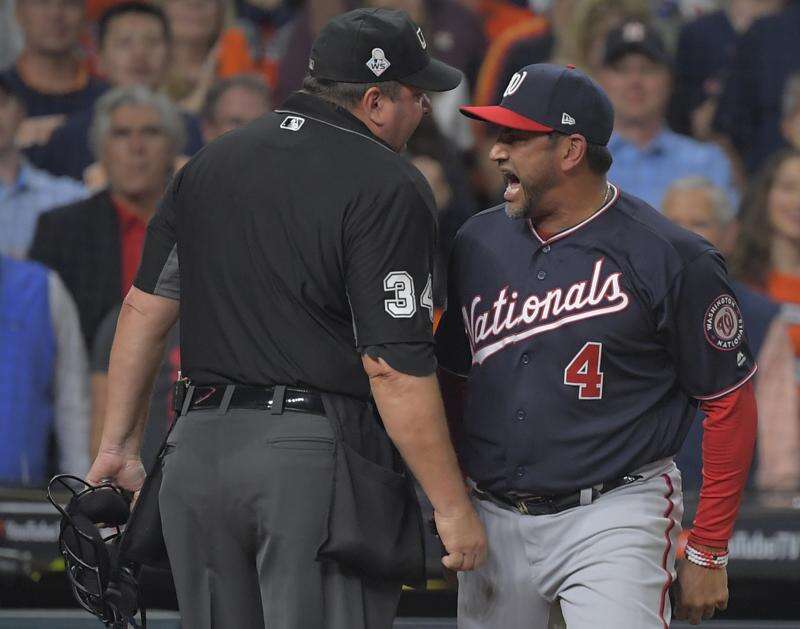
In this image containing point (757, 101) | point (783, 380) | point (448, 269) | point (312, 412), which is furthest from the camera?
point (757, 101)

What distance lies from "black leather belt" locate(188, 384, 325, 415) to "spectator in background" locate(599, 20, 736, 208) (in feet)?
11.4

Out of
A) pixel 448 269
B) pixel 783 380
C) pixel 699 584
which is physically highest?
pixel 448 269

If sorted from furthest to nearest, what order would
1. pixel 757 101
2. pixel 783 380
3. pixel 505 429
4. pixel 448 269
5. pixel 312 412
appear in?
pixel 757 101, pixel 783 380, pixel 448 269, pixel 505 429, pixel 312 412

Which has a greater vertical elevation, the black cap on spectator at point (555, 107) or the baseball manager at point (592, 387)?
the black cap on spectator at point (555, 107)

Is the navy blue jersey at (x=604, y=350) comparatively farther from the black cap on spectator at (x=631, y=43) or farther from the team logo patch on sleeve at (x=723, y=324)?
the black cap on spectator at (x=631, y=43)

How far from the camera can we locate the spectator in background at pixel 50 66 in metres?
6.50

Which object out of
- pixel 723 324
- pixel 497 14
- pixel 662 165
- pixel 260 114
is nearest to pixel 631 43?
pixel 662 165

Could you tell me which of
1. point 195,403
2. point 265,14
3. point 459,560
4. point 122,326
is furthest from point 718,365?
point 265,14

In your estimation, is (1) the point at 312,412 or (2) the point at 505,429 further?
(2) the point at 505,429

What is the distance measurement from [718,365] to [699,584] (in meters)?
0.48

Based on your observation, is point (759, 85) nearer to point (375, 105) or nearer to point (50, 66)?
point (50, 66)

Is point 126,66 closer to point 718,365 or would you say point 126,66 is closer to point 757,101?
point 757,101

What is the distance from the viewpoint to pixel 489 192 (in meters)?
6.68

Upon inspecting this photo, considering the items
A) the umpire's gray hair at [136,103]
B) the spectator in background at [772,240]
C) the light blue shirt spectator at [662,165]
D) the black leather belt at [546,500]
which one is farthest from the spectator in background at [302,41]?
the black leather belt at [546,500]
